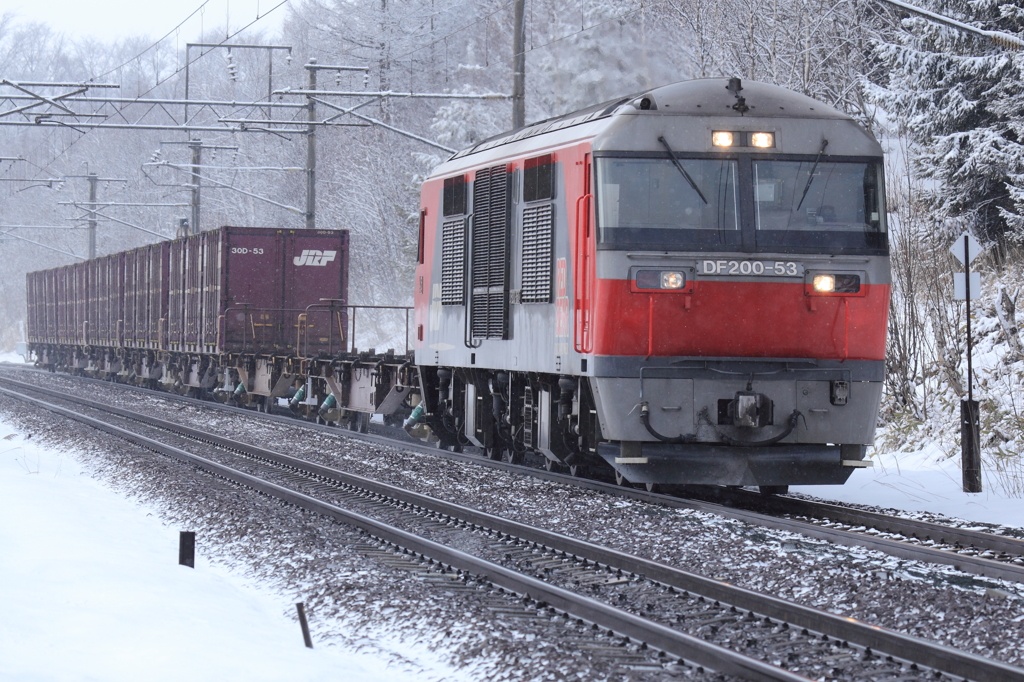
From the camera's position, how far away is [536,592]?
7008 mm

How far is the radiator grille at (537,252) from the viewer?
445 inches

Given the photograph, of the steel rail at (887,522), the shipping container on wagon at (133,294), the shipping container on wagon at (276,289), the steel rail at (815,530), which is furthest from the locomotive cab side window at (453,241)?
the shipping container on wagon at (133,294)

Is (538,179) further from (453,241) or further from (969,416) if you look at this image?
(969,416)

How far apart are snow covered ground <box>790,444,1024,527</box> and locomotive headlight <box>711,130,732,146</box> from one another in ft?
11.6

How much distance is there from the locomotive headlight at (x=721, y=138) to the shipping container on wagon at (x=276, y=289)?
14151mm

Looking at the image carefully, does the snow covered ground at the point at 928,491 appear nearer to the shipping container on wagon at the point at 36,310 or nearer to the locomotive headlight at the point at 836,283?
the locomotive headlight at the point at 836,283

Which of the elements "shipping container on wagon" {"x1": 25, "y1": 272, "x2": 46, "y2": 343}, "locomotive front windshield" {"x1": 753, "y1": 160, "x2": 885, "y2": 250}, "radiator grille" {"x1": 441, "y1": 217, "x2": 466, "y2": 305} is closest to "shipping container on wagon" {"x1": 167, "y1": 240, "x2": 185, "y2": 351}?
"radiator grille" {"x1": 441, "y1": 217, "x2": 466, "y2": 305}

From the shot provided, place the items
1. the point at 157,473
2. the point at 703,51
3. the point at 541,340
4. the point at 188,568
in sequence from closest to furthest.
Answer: the point at 188,568, the point at 541,340, the point at 157,473, the point at 703,51

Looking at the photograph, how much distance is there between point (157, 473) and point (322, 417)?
26.1ft

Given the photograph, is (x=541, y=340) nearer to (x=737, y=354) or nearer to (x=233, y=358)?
(x=737, y=354)

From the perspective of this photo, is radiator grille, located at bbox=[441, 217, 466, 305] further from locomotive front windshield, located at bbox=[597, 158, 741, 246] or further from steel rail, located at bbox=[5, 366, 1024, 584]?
locomotive front windshield, located at bbox=[597, 158, 741, 246]

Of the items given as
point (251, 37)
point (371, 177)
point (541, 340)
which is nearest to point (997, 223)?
point (541, 340)

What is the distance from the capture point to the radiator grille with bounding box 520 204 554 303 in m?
11.3

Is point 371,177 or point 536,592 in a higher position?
point 371,177
